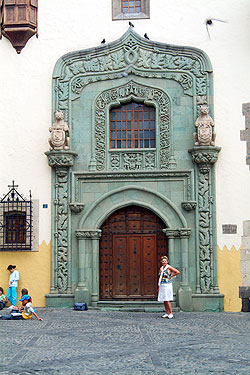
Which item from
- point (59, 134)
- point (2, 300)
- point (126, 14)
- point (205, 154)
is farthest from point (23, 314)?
point (126, 14)

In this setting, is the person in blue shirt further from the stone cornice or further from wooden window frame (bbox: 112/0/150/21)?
wooden window frame (bbox: 112/0/150/21)

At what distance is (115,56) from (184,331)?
353 inches

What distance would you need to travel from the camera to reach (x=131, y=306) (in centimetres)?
1636

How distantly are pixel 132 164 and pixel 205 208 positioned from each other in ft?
8.14

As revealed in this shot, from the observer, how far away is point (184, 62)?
56.5 feet

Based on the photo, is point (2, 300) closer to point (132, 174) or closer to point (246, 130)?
point (132, 174)

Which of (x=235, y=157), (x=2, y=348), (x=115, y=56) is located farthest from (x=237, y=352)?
(x=115, y=56)

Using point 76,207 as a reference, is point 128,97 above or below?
above

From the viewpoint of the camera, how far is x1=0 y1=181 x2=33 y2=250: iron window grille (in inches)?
667

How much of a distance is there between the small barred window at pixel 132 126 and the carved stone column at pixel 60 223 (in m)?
1.46

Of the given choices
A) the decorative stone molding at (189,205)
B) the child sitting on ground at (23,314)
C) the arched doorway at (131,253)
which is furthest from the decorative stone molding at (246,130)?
the child sitting on ground at (23,314)

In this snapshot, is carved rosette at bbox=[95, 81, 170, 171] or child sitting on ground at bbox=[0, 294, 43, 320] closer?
child sitting on ground at bbox=[0, 294, 43, 320]

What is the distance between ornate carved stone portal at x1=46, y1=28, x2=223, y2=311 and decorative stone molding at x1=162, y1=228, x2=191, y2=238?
0.03 m

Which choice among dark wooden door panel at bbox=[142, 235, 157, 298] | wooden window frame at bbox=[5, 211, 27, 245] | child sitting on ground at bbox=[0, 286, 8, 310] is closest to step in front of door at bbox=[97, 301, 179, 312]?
dark wooden door panel at bbox=[142, 235, 157, 298]
